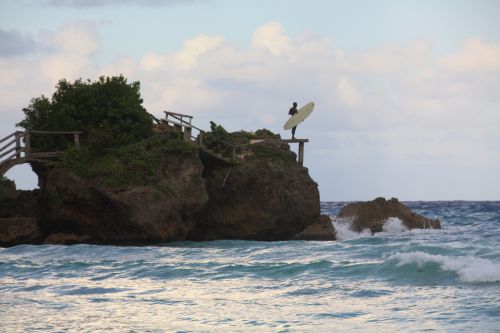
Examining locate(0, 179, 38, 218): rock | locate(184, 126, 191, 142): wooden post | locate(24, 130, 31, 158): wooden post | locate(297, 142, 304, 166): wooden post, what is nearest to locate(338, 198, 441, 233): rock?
locate(297, 142, 304, 166): wooden post

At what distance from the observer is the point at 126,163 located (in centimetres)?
2952

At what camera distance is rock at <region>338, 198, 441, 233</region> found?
40.0 m

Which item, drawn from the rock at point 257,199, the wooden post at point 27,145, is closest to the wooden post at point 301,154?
the rock at point 257,199

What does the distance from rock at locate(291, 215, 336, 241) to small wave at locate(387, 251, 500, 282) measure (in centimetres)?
1450

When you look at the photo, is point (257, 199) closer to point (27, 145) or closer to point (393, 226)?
point (27, 145)

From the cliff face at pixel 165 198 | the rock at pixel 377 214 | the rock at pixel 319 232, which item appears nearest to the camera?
the cliff face at pixel 165 198

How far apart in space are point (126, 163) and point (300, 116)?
829 centimetres

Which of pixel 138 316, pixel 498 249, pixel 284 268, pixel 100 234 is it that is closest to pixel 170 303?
pixel 138 316

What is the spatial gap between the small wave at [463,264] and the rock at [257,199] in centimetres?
1254

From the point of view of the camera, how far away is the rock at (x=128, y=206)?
28.5m

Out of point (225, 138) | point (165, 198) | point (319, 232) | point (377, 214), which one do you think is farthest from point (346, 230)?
point (165, 198)

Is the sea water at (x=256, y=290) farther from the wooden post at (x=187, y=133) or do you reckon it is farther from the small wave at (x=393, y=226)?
the small wave at (x=393, y=226)

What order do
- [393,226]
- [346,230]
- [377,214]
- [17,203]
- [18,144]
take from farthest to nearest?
[377,214] < [393,226] < [346,230] < [17,203] < [18,144]

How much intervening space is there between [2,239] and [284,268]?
1298 centimetres
